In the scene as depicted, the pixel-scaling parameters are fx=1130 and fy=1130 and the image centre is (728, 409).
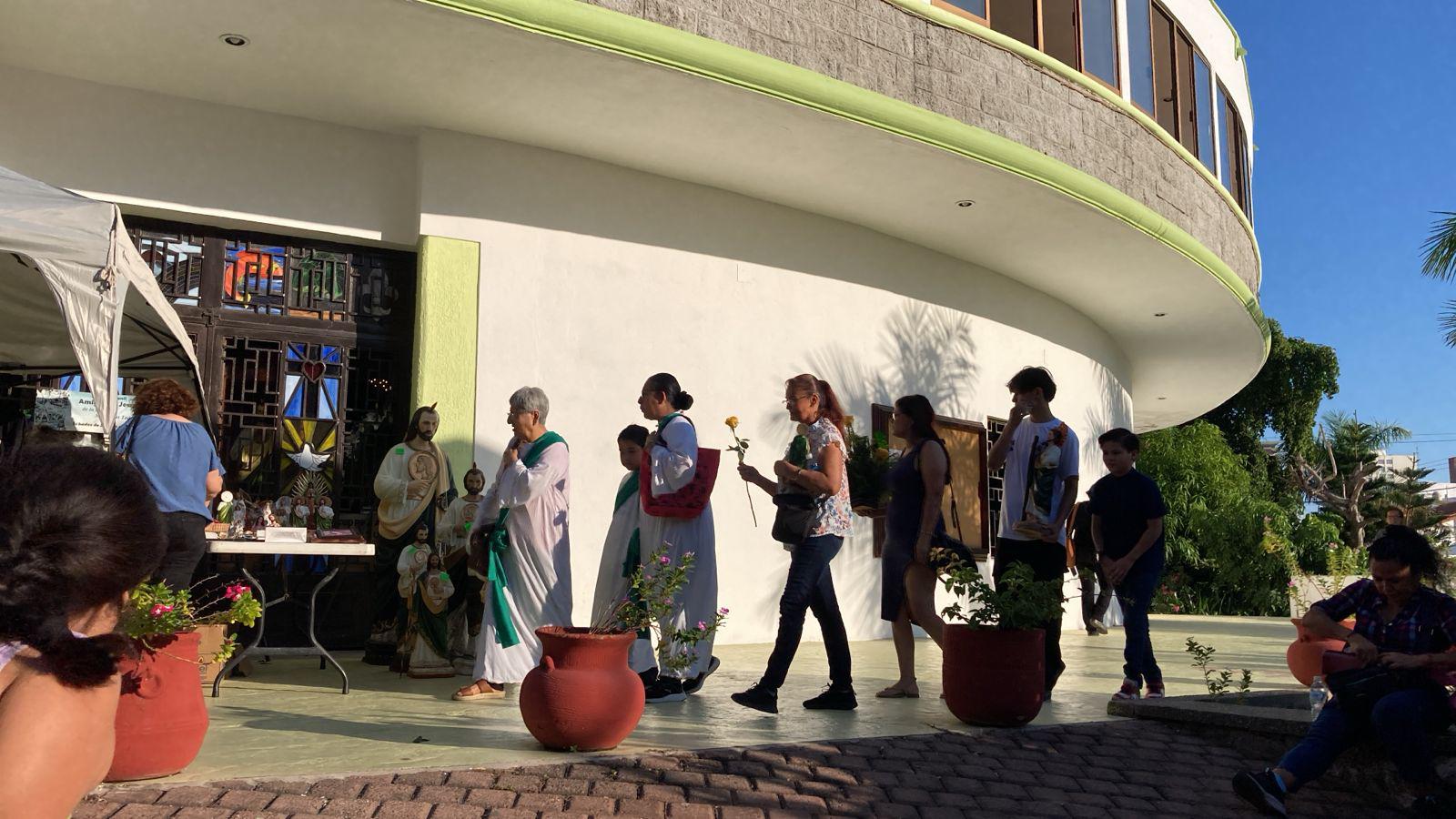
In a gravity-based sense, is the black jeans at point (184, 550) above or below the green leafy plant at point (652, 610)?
above

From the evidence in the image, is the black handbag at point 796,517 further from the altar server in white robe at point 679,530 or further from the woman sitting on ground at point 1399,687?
the woman sitting on ground at point 1399,687

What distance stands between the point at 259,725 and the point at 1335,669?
487cm

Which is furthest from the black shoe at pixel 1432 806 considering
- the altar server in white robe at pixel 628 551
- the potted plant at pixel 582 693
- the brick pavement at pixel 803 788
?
the altar server in white robe at pixel 628 551

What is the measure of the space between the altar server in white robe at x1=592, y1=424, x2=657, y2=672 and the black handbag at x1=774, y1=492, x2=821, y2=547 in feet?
3.06

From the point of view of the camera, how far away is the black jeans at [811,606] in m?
5.93

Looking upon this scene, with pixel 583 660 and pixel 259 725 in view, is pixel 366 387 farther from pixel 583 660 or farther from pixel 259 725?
pixel 583 660

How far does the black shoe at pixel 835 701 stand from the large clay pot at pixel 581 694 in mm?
1505

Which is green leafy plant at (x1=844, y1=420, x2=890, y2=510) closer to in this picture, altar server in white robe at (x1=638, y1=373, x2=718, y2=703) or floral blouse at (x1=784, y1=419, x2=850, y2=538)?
floral blouse at (x1=784, y1=419, x2=850, y2=538)

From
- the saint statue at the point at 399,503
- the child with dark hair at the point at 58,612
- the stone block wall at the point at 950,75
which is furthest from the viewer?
the stone block wall at the point at 950,75

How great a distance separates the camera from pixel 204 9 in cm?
729

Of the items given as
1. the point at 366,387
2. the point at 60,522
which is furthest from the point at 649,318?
the point at 60,522

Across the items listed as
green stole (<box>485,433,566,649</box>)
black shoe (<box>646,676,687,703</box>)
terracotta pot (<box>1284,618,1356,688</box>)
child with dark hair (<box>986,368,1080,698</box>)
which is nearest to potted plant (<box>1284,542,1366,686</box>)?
terracotta pot (<box>1284,618,1356,688</box>)

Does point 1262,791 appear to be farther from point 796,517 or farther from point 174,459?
point 174,459

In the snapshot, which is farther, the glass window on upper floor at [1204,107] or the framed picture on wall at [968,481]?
the glass window on upper floor at [1204,107]
